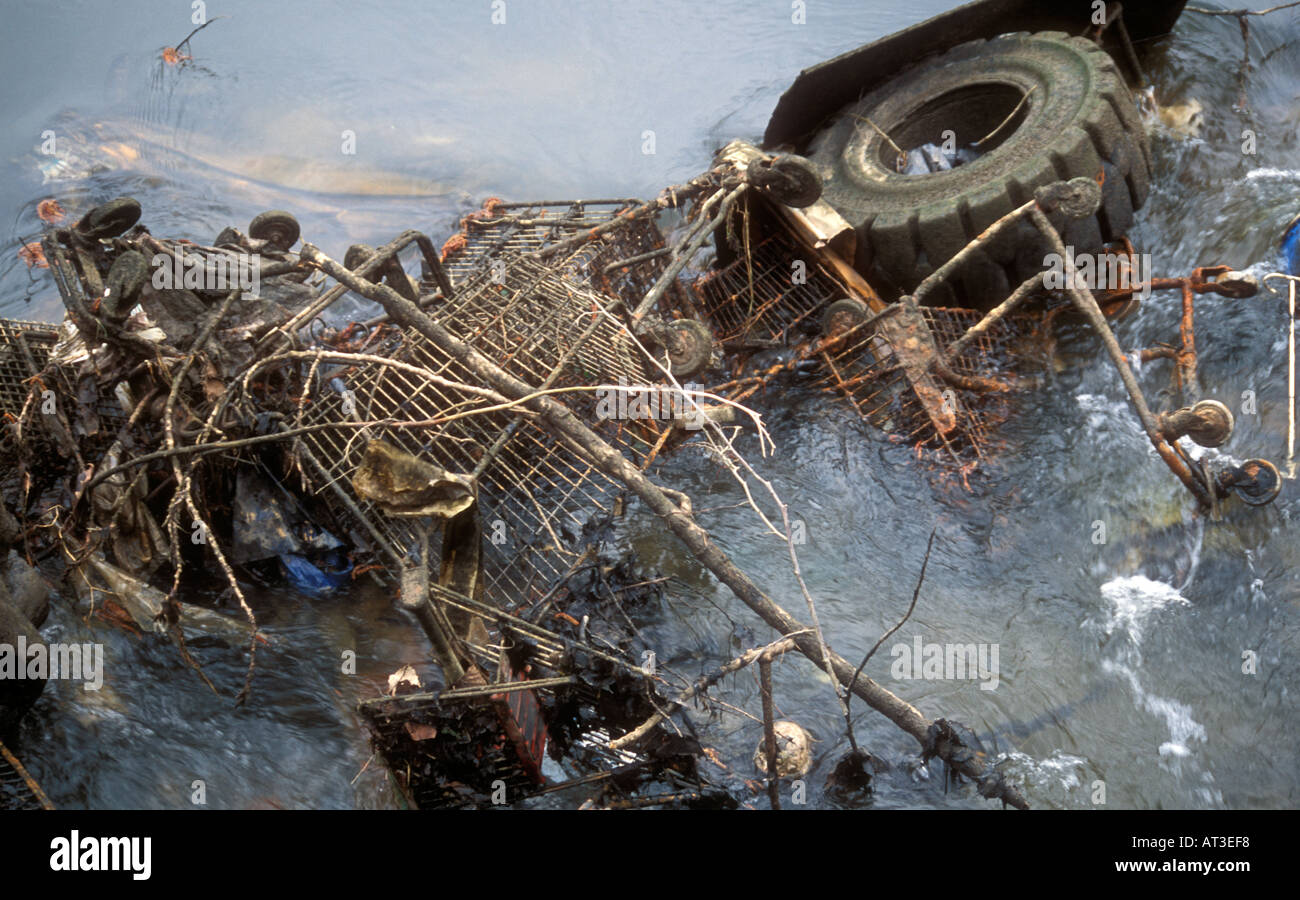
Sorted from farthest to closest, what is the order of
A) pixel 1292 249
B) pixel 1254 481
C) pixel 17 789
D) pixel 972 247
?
pixel 1292 249 → pixel 972 247 → pixel 1254 481 → pixel 17 789

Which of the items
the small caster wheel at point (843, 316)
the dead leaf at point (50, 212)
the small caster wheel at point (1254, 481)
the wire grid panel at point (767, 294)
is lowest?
the small caster wheel at point (1254, 481)

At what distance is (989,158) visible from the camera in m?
5.73

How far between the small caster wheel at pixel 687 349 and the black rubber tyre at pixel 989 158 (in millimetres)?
1402

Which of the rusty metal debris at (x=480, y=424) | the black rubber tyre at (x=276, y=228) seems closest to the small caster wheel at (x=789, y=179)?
the rusty metal debris at (x=480, y=424)

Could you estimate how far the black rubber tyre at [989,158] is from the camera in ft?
18.0

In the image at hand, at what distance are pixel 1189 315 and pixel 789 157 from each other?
2307 millimetres

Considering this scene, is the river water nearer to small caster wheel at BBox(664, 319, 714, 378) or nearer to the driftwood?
the driftwood

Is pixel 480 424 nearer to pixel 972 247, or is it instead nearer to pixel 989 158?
pixel 972 247

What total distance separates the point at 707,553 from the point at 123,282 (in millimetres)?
2738

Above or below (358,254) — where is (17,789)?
below

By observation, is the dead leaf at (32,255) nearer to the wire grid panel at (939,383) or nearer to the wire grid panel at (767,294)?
the wire grid panel at (767,294)

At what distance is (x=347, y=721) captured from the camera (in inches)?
167

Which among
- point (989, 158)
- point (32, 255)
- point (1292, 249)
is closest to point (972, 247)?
point (989, 158)

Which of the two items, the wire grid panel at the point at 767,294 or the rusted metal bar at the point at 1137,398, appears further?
the wire grid panel at the point at 767,294
